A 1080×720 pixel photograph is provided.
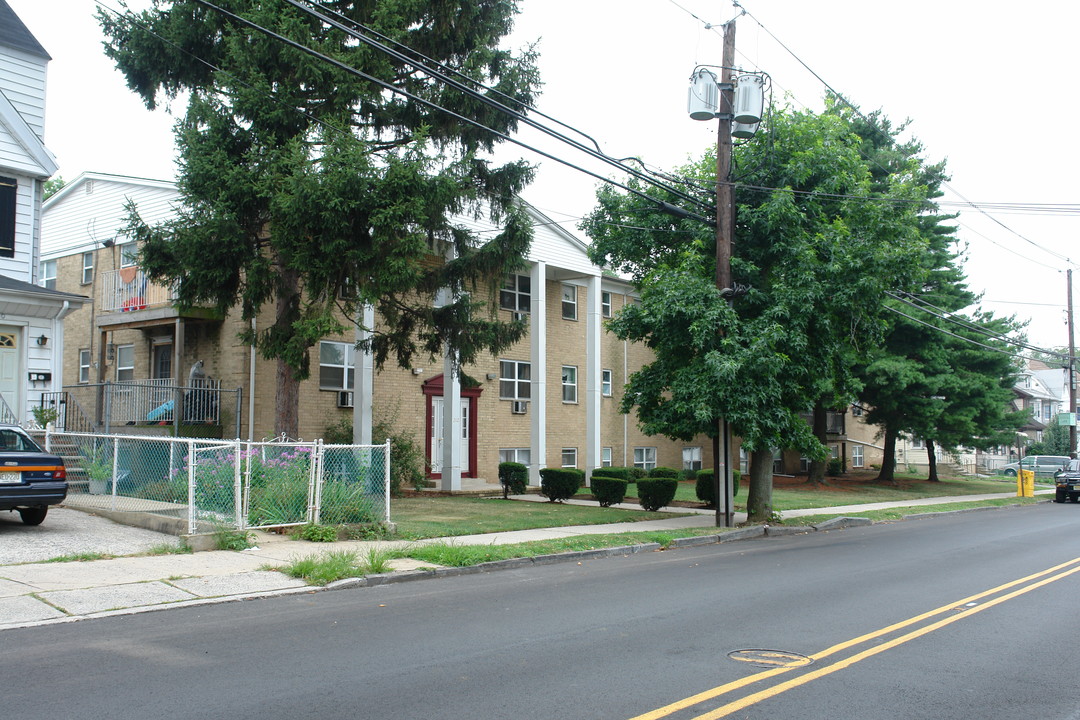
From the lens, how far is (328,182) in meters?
15.5

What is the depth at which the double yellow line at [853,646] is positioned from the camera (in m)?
5.46

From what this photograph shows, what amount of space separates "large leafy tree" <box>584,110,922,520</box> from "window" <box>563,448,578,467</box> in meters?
12.5

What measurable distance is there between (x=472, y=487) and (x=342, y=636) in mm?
18095

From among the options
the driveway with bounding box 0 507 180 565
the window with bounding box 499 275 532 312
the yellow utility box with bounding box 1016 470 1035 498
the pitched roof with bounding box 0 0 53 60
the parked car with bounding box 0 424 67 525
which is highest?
the pitched roof with bounding box 0 0 53 60

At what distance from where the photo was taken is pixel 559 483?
73.4 ft

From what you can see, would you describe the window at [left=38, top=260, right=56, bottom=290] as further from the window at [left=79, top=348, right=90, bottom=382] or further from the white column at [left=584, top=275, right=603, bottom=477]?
the white column at [left=584, top=275, right=603, bottom=477]

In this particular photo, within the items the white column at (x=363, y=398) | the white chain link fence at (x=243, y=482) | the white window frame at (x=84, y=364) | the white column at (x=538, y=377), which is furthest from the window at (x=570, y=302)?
the white chain link fence at (x=243, y=482)

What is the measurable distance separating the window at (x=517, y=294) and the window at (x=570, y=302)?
199cm

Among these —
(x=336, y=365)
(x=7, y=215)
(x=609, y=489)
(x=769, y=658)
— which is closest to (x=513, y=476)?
(x=609, y=489)

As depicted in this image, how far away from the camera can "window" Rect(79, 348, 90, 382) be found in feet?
83.1

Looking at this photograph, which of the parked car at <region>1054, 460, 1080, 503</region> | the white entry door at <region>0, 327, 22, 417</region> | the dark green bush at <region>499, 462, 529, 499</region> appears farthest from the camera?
the parked car at <region>1054, 460, 1080, 503</region>

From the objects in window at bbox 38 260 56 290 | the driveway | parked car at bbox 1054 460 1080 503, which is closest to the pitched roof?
the driveway

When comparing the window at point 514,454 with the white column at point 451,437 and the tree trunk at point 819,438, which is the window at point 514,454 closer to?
the white column at point 451,437

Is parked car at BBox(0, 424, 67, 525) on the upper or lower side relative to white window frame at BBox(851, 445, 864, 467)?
upper
